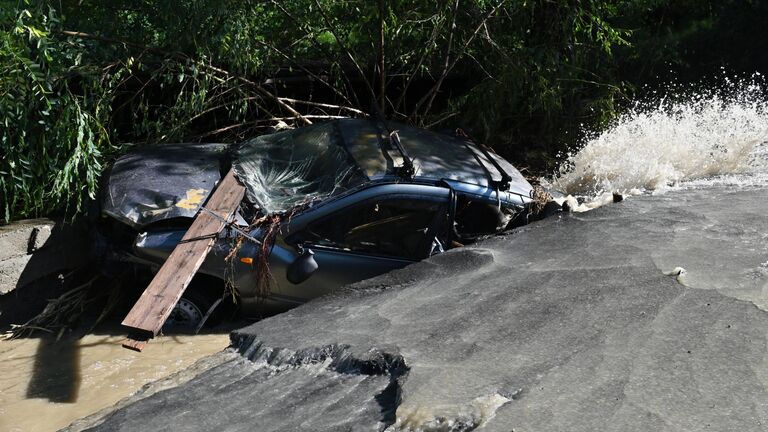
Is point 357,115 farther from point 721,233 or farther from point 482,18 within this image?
point 721,233

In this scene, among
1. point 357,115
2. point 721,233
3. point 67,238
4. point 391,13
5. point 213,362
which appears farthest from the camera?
point 357,115

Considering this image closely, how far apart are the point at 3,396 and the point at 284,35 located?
5.21 metres

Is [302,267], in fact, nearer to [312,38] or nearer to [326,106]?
[326,106]

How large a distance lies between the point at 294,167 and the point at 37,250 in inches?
94.2

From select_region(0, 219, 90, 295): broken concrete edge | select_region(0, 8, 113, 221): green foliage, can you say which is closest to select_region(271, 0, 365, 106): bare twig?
select_region(0, 8, 113, 221): green foliage

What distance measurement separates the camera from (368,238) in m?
7.30

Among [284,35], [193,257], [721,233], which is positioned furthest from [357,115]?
[721,233]

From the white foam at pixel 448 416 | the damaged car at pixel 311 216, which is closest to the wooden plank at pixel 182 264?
the damaged car at pixel 311 216

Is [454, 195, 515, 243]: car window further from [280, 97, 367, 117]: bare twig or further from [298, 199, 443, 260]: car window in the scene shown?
[280, 97, 367, 117]: bare twig

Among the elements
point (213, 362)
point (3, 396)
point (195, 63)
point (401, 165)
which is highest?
point (195, 63)

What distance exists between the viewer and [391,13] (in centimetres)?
978

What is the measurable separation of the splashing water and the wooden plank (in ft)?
10.8

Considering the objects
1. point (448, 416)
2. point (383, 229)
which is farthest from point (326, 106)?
point (448, 416)

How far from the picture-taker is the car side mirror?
7000mm
